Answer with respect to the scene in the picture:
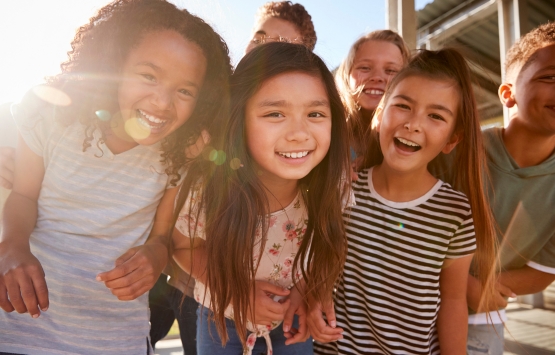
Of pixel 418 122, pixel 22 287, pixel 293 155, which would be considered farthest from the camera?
pixel 418 122

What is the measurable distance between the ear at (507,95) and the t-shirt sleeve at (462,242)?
716 millimetres

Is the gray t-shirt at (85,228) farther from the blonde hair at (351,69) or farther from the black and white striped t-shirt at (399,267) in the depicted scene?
the blonde hair at (351,69)

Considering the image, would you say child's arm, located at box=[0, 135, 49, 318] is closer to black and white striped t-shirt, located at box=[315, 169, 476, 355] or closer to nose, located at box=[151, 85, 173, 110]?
nose, located at box=[151, 85, 173, 110]

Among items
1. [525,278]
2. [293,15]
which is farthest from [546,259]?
[293,15]

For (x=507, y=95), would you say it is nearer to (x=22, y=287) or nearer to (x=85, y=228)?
(x=85, y=228)

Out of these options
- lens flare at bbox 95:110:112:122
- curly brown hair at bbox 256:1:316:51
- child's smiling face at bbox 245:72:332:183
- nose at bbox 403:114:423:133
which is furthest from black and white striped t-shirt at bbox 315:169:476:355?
curly brown hair at bbox 256:1:316:51

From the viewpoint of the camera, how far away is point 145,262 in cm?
110

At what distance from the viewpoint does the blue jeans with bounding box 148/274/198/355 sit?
1.72 meters

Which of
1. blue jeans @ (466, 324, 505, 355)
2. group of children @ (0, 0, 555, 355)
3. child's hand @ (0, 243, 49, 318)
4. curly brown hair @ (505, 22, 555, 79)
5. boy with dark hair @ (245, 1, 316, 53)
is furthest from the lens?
boy with dark hair @ (245, 1, 316, 53)

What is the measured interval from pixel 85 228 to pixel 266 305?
60cm

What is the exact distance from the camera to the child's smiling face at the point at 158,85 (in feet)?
3.92

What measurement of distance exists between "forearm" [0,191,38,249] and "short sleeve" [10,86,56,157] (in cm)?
15

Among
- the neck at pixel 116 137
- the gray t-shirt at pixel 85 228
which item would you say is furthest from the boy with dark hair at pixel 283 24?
the gray t-shirt at pixel 85 228

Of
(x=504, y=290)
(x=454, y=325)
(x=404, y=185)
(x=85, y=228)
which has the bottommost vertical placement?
(x=454, y=325)
